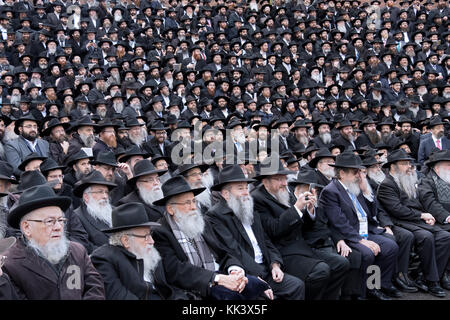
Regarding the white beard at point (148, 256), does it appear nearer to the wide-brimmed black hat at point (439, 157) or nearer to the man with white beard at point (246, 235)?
the man with white beard at point (246, 235)

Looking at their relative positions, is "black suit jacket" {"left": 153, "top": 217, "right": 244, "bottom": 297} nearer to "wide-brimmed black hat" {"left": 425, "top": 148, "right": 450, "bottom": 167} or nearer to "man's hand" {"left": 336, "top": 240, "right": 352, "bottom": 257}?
"man's hand" {"left": 336, "top": 240, "right": 352, "bottom": 257}

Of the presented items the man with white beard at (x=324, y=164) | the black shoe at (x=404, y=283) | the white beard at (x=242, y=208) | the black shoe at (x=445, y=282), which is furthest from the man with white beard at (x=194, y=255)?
the black shoe at (x=445, y=282)

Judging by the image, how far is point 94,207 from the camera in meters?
5.18

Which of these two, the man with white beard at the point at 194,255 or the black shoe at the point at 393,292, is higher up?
the man with white beard at the point at 194,255

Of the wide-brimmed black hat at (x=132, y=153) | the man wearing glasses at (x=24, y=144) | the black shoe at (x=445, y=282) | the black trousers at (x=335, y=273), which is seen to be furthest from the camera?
the man wearing glasses at (x=24, y=144)

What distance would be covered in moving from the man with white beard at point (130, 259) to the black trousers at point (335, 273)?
1.86m

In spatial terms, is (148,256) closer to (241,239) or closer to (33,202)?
(33,202)

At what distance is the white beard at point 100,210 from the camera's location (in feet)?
16.8

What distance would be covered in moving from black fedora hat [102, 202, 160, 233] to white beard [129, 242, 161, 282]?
196mm

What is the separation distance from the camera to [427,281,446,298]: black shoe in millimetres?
5700

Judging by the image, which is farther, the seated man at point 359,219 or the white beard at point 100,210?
the seated man at point 359,219

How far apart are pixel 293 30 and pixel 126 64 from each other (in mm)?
7109

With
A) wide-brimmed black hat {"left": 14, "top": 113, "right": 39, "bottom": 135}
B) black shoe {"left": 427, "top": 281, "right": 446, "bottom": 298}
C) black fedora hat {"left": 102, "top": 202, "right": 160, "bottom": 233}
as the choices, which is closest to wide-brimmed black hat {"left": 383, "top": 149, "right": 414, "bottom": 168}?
black shoe {"left": 427, "top": 281, "right": 446, "bottom": 298}

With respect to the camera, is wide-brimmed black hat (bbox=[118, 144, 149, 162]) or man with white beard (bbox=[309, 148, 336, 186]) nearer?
man with white beard (bbox=[309, 148, 336, 186])
